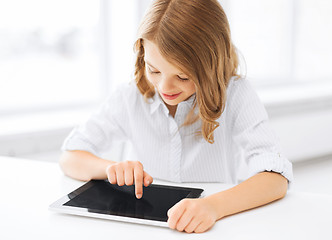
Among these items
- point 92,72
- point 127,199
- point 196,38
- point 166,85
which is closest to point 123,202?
point 127,199

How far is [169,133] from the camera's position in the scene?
48.8 inches

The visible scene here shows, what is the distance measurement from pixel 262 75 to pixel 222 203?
2133mm

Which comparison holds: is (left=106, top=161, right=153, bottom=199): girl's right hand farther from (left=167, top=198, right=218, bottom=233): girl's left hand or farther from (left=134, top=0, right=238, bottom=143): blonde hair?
(left=134, top=0, right=238, bottom=143): blonde hair

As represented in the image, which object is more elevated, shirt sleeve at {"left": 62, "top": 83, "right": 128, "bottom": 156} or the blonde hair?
the blonde hair

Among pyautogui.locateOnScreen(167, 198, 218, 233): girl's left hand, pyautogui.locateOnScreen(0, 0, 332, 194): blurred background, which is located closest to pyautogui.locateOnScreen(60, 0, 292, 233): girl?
pyautogui.locateOnScreen(167, 198, 218, 233): girl's left hand

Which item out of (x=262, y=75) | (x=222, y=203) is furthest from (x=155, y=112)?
(x=262, y=75)

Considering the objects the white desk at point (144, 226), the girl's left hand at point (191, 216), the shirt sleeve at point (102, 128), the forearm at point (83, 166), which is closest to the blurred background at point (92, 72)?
the shirt sleeve at point (102, 128)

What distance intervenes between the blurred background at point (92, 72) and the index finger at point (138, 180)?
54 cm

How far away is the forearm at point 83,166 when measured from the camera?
1.06 meters

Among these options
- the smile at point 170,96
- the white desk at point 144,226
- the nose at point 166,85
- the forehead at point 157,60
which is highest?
the forehead at point 157,60

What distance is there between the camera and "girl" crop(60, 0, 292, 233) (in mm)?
937

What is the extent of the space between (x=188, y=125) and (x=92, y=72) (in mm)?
1179

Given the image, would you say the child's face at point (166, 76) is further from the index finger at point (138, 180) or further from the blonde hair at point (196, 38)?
the index finger at point (138, 180)

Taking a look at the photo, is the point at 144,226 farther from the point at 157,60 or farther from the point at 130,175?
the point at 157,60
